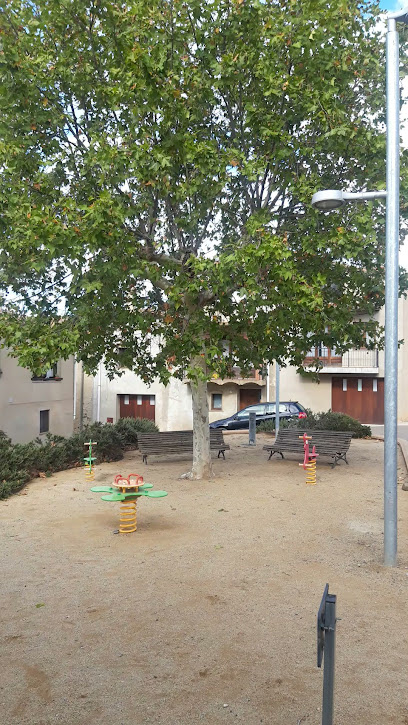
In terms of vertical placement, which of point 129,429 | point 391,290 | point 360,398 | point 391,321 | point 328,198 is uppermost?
point 328,198

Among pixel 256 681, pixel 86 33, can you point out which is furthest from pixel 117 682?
pixel 86 33

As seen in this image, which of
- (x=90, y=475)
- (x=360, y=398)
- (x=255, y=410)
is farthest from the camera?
(x=360, y=398)

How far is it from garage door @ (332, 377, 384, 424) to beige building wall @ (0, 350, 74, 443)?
58.5 ft

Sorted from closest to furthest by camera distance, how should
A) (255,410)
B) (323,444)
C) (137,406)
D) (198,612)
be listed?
(198,612)
(323,444)
(255,410)
(137,406)

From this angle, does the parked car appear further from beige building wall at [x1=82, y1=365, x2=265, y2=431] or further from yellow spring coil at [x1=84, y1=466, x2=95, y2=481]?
yellow spring coil at [x1=84, y1=466, x2=95, y2=481]

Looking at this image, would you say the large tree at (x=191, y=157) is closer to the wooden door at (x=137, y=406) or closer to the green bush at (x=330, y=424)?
the green bush at (x=330, y=424)

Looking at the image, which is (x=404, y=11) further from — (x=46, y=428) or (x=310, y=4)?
(x=46, y=428)

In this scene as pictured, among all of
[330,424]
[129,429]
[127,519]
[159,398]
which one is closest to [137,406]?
[159,398]

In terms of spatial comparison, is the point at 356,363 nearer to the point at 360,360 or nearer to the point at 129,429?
the point at 360,360

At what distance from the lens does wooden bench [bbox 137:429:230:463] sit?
14688 millimetres

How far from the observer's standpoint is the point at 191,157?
33.0 ft

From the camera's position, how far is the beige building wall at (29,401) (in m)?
20.9

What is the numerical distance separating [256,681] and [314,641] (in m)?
0.84

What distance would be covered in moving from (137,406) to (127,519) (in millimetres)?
30664
